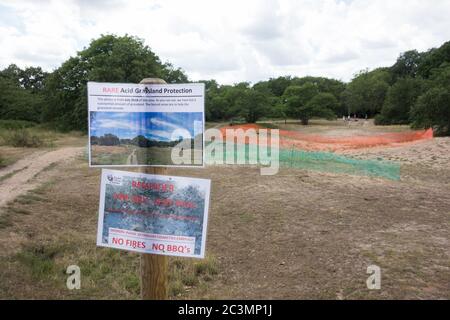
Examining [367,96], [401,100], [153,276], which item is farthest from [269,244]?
[367,96]

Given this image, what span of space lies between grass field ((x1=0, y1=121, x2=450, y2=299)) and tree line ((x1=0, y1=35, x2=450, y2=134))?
15.9 meters

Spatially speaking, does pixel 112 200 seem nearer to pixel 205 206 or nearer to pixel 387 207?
pixel 205 206

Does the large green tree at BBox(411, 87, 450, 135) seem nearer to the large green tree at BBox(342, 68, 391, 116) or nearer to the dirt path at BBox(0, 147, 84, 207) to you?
the dirt path at BBox(0, 147, 84, 207)

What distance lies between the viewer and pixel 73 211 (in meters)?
7.68

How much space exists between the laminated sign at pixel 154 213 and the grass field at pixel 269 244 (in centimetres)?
159

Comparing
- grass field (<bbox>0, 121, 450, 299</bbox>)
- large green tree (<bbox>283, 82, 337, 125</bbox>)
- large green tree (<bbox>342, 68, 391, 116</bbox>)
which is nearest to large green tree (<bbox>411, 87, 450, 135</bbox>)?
grass field (<bbox>0, 121, 450, 299</bbox>)

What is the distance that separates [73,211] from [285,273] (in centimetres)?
456

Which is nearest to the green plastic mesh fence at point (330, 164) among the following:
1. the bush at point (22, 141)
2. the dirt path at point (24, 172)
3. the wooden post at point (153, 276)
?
the dirt path at point (24, 172)

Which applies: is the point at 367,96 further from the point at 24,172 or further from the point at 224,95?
the point at 24,172

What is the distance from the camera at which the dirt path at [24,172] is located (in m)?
8.47

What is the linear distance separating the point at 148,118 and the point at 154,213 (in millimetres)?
705

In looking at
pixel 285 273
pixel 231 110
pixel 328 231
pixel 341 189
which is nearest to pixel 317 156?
pixel 341 189

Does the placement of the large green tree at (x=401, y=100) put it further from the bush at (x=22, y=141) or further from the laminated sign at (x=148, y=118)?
the laminated sign at (x=148, y=118)

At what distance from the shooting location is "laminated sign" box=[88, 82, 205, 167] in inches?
A: 113
